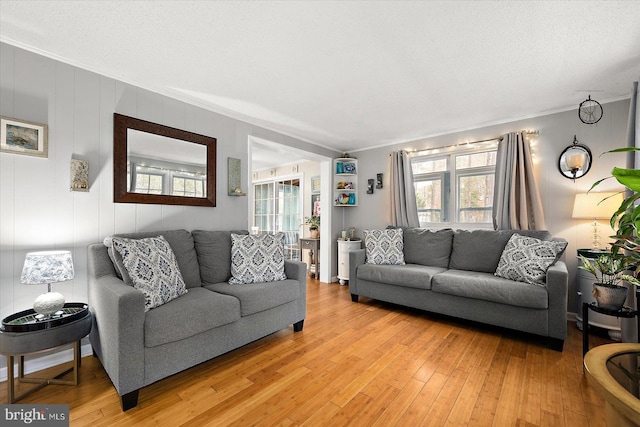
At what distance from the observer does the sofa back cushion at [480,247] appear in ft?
10.5

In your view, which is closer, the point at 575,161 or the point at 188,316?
the point at 188,316

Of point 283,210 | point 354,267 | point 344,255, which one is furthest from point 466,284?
point 283,210

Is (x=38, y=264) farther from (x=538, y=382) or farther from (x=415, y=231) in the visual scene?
(x=415, y=231)

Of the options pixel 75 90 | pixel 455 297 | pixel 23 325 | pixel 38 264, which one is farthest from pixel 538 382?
pixel 75 90

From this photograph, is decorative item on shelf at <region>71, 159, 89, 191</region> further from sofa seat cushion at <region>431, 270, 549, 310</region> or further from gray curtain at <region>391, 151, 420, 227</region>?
gray curtain at <region>391, 151, 420, 227</region>

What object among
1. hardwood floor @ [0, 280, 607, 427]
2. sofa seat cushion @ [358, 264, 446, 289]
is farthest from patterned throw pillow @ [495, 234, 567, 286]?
sofa seat cushion @ [358, 264, 446, 289]

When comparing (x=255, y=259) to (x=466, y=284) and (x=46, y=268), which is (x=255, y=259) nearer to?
(x=46, y=268)

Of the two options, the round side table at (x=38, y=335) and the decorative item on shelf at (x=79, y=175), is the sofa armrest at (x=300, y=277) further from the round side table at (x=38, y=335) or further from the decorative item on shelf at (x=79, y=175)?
the decorative item on shelf at (x=79, y=175)

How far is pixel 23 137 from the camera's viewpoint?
2016 mm

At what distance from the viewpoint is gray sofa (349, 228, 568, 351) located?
2428mm

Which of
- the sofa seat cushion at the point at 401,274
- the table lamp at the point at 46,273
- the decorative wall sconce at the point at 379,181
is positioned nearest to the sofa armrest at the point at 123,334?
the table lamp at the point at 46,273

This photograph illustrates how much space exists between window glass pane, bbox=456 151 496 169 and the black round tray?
4404mm

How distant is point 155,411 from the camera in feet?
5.39

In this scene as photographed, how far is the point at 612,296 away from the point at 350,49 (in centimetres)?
273
